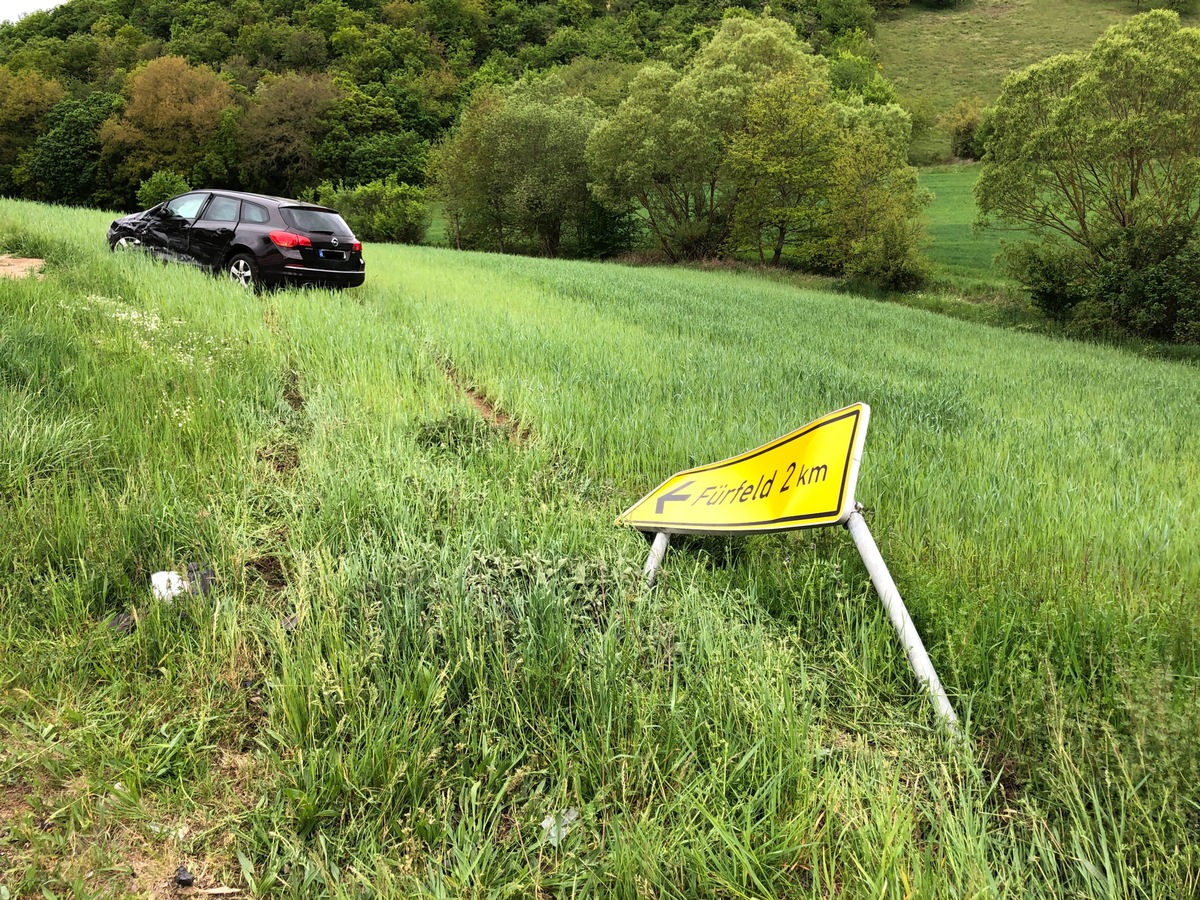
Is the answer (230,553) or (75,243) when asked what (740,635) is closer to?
(230,553)

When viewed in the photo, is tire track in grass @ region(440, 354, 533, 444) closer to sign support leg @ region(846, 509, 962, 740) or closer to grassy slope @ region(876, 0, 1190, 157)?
sign support leg @ region(846, 509, 962, 740)

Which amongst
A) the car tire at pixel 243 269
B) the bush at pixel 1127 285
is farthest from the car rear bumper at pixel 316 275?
the bush at pixel 1127 285

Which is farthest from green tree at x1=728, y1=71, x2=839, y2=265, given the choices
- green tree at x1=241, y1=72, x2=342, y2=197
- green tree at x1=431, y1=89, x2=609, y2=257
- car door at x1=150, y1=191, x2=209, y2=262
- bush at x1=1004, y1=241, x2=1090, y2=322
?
green tree at x1=241, y1=72, x2=342, y2=197

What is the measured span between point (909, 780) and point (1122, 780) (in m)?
0.50

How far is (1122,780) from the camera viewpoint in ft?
5.35

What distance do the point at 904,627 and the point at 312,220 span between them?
1025cm

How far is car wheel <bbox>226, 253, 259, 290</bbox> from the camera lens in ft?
30.8

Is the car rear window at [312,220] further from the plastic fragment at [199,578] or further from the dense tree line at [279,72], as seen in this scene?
the dense tree line at [279,72]

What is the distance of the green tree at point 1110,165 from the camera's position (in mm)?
18047

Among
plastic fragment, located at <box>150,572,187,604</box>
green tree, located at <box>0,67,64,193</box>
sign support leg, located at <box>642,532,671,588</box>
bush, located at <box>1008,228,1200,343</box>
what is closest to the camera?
plastic fragment, located at <box>150,572,187,604</box>

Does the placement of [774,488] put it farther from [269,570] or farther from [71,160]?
[71,160]

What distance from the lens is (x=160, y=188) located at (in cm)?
5012

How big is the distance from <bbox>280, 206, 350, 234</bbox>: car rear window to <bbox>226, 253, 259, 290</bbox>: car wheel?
2.66 ft

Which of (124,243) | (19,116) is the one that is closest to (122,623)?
(124,243)
